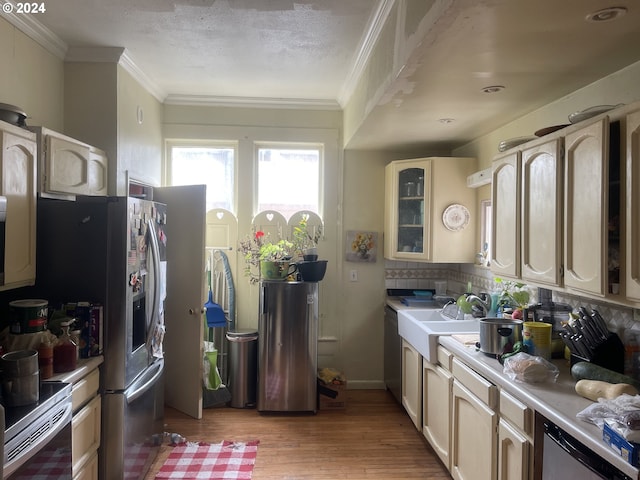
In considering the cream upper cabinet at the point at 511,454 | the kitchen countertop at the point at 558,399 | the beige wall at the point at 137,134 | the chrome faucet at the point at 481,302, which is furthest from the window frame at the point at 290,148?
the cream upper cabinet at the point at 511,454

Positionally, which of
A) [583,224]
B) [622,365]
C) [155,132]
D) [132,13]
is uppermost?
[132,13]

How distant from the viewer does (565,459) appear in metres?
1.41

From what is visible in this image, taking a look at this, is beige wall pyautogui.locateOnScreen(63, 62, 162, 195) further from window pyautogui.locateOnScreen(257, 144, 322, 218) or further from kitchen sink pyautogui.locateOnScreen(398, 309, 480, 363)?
kitchen sink pyautogui.locateOnScreen(398, 309, 480, 363)

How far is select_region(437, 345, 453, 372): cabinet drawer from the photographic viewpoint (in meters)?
2.38

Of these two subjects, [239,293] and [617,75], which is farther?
[239,293]

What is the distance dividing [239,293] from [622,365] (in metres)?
2.83

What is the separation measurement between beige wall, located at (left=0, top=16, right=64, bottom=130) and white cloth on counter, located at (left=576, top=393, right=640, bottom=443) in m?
A: 2.87

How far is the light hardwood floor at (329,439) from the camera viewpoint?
2.59 meters

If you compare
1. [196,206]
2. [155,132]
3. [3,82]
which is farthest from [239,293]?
[3,82]

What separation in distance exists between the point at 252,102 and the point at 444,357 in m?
2.65

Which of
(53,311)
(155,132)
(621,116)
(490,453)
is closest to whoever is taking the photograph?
(621,116)

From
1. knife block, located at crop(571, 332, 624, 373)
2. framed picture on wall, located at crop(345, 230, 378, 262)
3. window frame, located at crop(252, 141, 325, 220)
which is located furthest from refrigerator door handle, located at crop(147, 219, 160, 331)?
knife block, located at crop(571, 332, 624, 373)

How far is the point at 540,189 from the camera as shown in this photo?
198 centimetres

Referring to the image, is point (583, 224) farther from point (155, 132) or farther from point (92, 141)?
point (155, 132)
